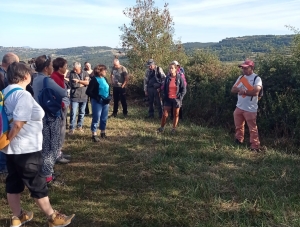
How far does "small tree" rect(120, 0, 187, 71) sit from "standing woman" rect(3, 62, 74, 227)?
539 inches

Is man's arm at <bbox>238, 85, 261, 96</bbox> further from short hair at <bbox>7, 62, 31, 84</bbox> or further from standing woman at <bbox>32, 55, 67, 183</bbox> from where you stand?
short hair at <bbox>7, 62, 31, 84</bbox>

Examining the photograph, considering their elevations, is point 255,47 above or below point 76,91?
above

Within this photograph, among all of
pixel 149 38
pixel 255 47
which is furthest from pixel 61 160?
pixel 255 47

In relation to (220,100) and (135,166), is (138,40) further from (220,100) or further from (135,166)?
(135,166)

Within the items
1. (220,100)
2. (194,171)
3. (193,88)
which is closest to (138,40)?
(193,88)

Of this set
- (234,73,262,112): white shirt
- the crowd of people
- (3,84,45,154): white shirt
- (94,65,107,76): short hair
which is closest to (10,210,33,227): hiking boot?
the crowd of people

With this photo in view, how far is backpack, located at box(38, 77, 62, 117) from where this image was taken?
4527 mm

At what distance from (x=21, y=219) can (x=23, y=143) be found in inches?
38.6

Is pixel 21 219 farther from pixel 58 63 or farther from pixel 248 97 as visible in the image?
pixel 248 97

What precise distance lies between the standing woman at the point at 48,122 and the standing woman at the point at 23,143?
3.27 ft

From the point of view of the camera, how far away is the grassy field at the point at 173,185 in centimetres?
391

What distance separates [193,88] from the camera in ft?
37.2

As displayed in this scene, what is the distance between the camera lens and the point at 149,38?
1723 centimetres

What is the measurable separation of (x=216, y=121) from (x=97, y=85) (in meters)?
4.06
